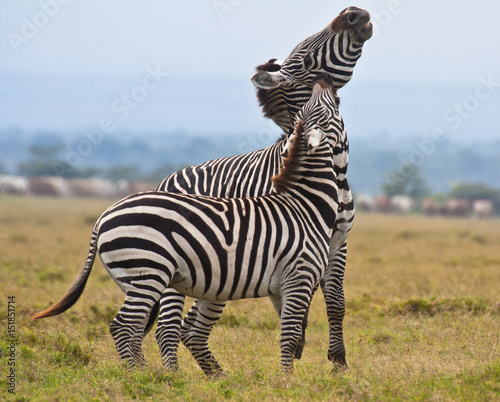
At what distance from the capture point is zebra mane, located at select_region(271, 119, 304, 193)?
583 centimetres

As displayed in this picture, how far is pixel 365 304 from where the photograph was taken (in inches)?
377

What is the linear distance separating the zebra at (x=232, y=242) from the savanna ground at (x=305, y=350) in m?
0.39

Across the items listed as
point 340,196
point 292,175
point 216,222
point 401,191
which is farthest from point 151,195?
point 401,191

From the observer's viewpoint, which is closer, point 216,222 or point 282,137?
point 216,222

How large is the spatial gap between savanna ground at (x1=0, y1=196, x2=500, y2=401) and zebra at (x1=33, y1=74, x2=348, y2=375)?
1.28 feet

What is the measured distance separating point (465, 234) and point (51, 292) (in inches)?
723

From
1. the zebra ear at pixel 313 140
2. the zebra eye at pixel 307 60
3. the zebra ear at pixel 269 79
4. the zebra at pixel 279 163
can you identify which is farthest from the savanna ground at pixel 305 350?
the zebra eye at pixel 307 60

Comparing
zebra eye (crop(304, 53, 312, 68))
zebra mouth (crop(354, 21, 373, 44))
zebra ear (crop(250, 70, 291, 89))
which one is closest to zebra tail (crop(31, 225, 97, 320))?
zebra ear (crop(250, 70, 291, 89))

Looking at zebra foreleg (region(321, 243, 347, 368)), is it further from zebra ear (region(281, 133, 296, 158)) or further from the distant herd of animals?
zebra ear (region(281, 133, 296, 158))

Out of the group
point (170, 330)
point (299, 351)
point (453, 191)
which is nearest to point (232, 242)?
→ point (170, 330)

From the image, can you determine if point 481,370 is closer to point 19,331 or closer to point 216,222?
point 216,222

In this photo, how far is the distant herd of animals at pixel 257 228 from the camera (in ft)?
16.8

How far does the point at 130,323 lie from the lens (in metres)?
5.18

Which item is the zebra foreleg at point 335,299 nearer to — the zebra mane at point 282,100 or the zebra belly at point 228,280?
the zebra belly at point 228,280
